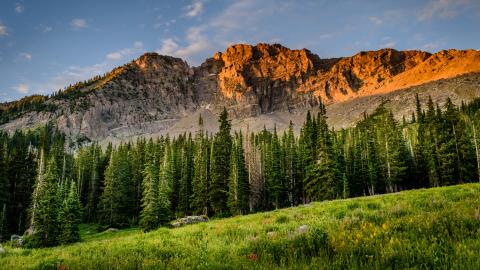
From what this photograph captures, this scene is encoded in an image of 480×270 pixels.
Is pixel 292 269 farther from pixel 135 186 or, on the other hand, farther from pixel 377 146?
pixel 135 186

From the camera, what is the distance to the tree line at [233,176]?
45219 millimetres

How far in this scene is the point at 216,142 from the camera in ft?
188

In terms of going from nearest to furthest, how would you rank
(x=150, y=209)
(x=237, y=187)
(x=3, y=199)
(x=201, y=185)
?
(x=150, y=209), (x=3, y=199), (x=237, y=187), (x=201, y=185)

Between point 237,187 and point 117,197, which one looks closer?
point 237,187

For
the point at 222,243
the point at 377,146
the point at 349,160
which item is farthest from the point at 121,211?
the point at 222,243

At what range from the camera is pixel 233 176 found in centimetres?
5350

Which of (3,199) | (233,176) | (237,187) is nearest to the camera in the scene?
(3,199)

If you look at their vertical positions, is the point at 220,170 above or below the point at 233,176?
above

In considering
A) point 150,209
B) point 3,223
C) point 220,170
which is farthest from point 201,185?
point 3,223

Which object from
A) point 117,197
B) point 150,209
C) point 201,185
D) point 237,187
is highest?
point 201,185

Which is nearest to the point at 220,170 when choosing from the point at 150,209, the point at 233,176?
the point at 233,176

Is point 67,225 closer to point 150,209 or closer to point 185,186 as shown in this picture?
point 150,209

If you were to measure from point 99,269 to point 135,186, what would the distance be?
6923cm

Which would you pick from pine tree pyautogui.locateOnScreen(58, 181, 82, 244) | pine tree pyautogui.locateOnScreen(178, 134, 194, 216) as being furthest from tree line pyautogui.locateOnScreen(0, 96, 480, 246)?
pine tree pyautogui.locateOnScreen(178, 134, 194, 216)
